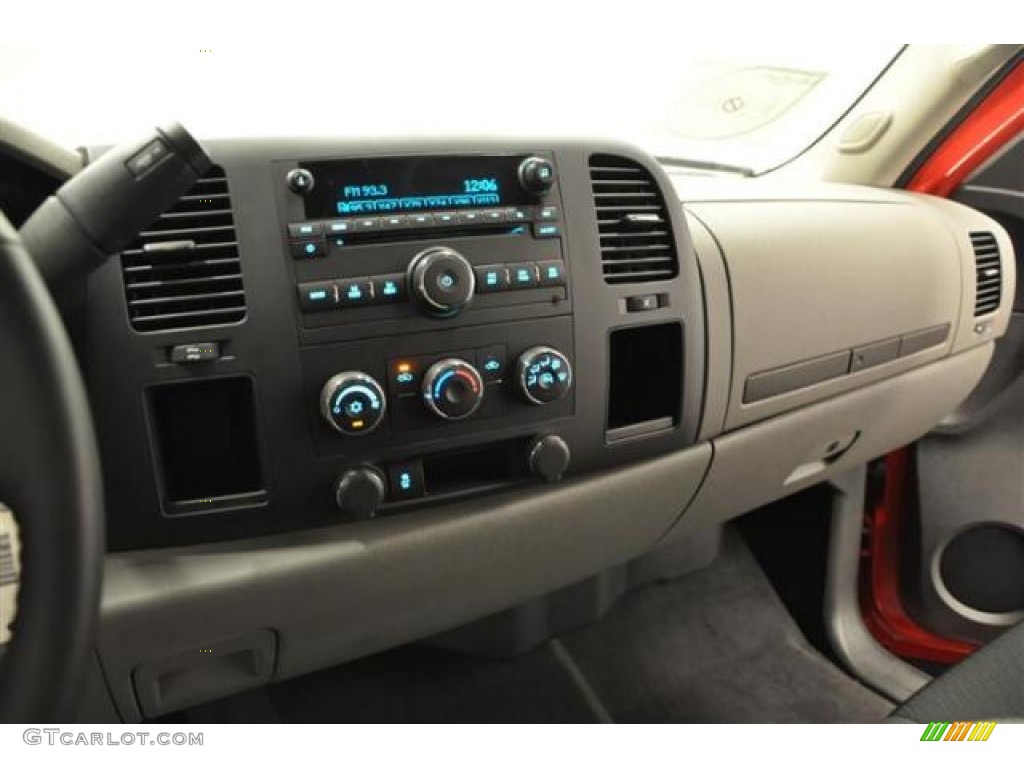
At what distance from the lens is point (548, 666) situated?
154 centimetres

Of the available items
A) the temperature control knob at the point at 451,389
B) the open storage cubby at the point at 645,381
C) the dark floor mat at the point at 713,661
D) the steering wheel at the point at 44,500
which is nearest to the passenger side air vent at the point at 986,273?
the dark floor mat at the point at 713,661

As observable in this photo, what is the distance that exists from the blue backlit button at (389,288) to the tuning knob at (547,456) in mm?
228

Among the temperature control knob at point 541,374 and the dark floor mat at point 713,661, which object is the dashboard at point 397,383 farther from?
the dark floor mat at point 713,661

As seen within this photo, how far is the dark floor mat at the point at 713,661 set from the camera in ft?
5.03

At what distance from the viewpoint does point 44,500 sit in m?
0.48

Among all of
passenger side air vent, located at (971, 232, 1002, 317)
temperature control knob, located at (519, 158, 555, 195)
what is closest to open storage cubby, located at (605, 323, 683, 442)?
temperature control knob, located at (519, 158, 555, 195)

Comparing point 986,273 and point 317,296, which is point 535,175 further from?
point 986,273

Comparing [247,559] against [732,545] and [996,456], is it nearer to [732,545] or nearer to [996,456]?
[732,545]

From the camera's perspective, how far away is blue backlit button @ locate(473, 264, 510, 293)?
0.88 meters

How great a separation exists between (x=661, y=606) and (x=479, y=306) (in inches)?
41.1

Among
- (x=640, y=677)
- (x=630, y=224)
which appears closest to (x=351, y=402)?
(x=630, y=224)

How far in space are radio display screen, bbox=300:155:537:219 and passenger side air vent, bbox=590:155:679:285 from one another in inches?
4.4

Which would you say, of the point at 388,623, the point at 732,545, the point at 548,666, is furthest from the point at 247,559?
the point at 732,545

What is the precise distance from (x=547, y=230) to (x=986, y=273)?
3.63 ft
